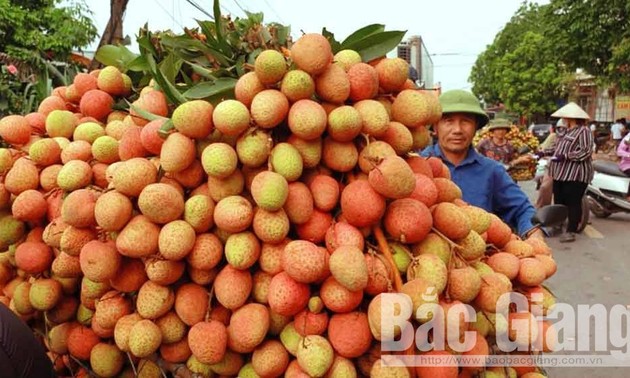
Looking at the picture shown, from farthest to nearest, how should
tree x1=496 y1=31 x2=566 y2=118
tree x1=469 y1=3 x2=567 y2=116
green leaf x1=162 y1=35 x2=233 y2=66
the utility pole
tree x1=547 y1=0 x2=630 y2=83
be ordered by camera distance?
tree x1=496 y1=31 x2=566 y2=118
tree x1=469 y1=3 x2=567 y2=116
tree x1=547 y1=0 x2=630 y2=83
the utility pole
green leaf x1=162 y1=35 x2=233 y2=66

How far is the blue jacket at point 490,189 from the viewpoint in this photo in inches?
100

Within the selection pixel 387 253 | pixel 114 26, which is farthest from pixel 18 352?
pixel 114 26

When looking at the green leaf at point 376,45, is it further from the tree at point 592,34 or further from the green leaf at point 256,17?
the tree at point 592,34

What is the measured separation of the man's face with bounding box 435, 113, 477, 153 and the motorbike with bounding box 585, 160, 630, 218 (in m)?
5.51

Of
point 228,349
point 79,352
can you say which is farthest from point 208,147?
point 79,352

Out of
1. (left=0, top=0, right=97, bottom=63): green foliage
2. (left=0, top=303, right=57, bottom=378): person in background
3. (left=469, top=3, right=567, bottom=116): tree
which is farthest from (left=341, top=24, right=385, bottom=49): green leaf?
(left=469, top=3, right=567, bottom=116): tree

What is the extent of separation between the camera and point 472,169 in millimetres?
2574

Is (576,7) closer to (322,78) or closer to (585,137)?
(585,137)

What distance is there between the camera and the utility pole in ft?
10.9

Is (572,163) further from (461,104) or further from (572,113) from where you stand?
(461,104)

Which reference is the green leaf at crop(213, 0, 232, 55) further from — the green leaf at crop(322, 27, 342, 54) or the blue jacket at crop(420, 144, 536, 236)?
the blue jacket at crop(420, 144, 536, 236)

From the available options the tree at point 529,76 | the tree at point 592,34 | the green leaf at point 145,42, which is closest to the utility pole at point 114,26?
the green leaf at point 145,42

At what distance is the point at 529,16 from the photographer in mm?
42562

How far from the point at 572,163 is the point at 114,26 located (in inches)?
207
